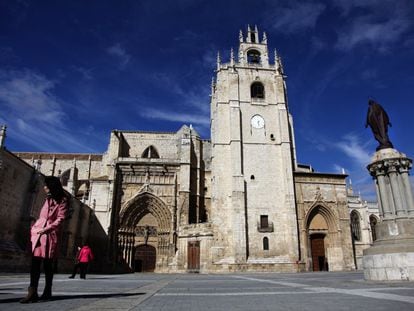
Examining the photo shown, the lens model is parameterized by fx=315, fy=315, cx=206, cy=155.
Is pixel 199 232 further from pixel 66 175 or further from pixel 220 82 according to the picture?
pixel 66 175

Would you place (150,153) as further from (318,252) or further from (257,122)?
(318,252)

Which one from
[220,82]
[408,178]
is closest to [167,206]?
[220,82]

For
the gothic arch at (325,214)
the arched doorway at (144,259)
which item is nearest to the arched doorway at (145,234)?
the arched doorway at (144,259)

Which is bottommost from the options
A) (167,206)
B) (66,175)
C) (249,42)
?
(167,206)

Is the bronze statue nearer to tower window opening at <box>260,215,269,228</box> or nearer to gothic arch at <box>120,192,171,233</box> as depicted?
tower window opening at <box>260,215,269,228</box>

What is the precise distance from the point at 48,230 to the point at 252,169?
65.7ft

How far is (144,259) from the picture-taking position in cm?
2480

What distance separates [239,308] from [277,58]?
26.7m

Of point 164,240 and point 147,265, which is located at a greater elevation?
point 164,240

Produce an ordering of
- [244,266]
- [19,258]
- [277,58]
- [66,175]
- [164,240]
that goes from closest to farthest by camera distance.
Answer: [19,258] < [244,266] < [164,240] < [277,58] < [66,175]

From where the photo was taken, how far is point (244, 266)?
20.2 meters

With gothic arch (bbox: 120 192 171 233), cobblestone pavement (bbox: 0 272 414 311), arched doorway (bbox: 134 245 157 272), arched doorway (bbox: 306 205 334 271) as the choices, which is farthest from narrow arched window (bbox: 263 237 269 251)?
cobblestone pavement (bbox: 0 272 414 311)

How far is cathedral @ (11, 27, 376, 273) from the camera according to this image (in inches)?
845

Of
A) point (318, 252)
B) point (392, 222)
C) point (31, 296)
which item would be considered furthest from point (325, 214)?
point (31, 296)
